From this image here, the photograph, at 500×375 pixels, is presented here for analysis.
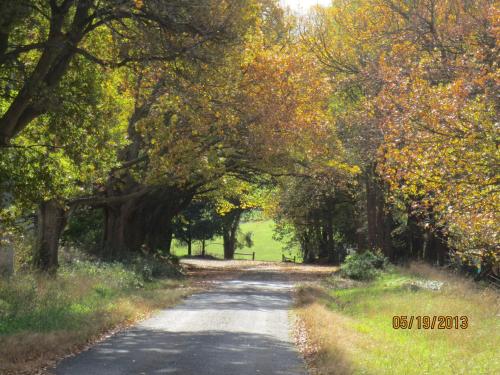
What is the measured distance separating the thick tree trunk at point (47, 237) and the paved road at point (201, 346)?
5.77 metres

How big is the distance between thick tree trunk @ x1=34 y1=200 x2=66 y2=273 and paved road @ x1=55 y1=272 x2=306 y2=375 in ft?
18.9

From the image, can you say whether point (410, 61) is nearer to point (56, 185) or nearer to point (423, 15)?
point (423, 15)

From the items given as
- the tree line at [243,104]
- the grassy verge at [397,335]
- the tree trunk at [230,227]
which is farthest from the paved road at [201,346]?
the tree trunk at [230,227]

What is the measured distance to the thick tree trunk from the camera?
23828 millimetres

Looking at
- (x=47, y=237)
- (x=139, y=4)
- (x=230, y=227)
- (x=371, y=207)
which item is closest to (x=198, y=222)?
(x=230, y=227)

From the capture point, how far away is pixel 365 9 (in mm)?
26188

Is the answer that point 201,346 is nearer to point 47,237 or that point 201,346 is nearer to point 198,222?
point 47,237

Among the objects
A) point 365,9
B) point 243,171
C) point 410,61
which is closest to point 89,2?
point 410,61

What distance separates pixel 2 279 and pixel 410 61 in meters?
13.4

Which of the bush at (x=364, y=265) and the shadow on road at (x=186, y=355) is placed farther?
the bush at (x=364, y=265)

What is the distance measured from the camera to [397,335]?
14.1 metres

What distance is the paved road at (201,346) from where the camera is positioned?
A: 35.9 feet

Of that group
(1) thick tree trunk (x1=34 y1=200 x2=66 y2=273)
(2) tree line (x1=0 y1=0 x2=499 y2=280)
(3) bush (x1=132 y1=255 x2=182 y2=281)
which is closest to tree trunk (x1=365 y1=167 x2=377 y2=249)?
(2) tree line (x1=0 y1=0 x2=499 y2=280)

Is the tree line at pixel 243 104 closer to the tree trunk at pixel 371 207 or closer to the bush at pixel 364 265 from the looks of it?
the tree trunk at pixel 371 207
